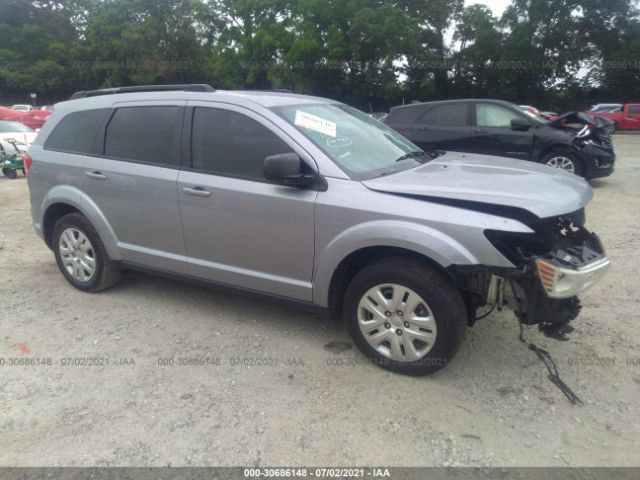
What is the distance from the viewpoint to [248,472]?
2426 millimetres

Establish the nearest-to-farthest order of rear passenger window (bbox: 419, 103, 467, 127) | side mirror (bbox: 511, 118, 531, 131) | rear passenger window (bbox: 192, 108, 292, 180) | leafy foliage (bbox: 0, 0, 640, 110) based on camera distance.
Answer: rear passenger window (bbox: 192, 108, 292, 180) < side mirror (bbox: 511, 118, 531, 131) < rear passenger window (bbox: 419, 103, 467, 127) < leafy foliage (bbox: 0, 0, 640, 110)

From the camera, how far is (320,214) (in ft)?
10.4

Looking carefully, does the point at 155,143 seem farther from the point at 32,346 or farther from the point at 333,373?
the point at 333,373

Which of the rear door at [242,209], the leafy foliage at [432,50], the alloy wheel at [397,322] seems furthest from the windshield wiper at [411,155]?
the leafy foliage at [432,50]

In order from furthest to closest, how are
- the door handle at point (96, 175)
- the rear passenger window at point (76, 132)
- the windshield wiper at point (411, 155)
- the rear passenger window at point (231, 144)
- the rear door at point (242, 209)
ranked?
the rear passenger window at point (76, 132) < the door handle at point (96, 175) < the windshield wiper at point (411, 155) < the rear passenger window at point (231, 144) < the rear door at point (242, 209)

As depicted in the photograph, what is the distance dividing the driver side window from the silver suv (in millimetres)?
5246

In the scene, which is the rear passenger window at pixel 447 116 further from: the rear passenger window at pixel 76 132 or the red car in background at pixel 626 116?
the red car in background at pixel 626 116

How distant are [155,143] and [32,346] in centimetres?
178

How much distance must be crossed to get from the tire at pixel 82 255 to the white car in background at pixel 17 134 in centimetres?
970

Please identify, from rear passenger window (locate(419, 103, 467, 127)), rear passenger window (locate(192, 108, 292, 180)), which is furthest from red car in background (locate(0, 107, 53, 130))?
rear passenger window (locate(192, 108, 292, 180))

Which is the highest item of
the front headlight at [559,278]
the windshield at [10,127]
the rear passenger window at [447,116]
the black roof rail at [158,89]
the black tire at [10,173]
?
the black roof rail at [158,89]

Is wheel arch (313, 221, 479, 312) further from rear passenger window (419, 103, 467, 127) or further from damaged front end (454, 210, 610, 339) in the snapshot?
rear passenger window (419, 103, 467, 127)

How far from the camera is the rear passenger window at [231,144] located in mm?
3434

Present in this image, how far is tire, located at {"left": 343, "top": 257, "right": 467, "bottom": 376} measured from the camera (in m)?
2.91
